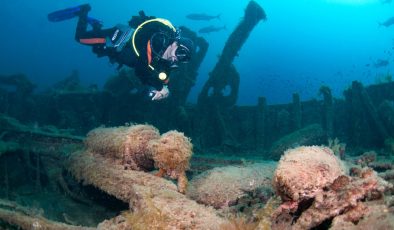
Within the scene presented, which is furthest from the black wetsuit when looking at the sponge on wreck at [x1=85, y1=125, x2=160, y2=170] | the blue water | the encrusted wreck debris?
the blue water

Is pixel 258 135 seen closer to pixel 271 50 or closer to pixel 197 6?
pixel 197 6

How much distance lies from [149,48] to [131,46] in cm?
80

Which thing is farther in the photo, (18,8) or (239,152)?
(18,8)

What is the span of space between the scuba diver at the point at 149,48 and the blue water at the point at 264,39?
93.2 m

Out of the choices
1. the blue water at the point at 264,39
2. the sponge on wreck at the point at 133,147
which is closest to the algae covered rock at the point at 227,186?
the sponge on wreck at the point at 133,147

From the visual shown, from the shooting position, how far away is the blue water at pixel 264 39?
11481cm

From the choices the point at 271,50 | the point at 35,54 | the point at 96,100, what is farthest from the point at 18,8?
the point at 96,100

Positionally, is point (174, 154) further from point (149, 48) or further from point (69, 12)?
point (69, 12)

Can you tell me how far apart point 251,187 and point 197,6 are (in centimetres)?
13609

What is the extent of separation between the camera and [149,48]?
21.3ft

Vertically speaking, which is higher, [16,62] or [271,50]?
[271,50]

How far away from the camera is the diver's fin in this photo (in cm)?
877

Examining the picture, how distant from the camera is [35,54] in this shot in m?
119

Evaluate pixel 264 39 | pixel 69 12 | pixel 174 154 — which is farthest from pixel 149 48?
pixel 264 39
